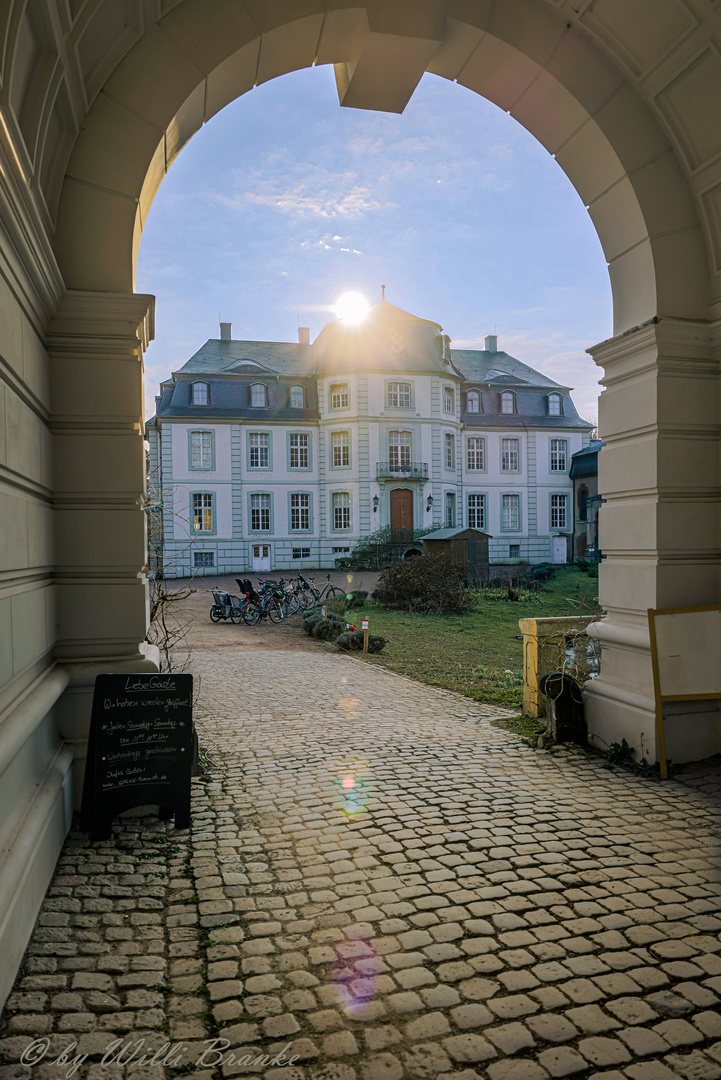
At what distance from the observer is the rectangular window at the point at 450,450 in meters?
37.8

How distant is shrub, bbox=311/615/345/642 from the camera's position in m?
14.7

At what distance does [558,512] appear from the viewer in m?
40.6

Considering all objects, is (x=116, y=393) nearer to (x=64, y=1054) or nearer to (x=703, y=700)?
(x=64, y=1054)

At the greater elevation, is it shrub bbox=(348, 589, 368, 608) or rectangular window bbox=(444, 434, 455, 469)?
rectangular window bbox=(444, 434, 455, 469)

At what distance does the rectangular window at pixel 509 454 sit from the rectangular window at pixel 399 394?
22.0ft

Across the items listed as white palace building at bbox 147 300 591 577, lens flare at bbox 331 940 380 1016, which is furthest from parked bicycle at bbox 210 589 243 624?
white palace building at bbox 147 300 591 577

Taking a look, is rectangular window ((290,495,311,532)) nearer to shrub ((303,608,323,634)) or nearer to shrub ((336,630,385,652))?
shrub ((303,608,323,634))

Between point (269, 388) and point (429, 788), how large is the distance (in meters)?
33.5

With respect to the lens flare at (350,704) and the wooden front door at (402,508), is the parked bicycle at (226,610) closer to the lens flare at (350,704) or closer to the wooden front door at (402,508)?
the lens flare at (350,704)

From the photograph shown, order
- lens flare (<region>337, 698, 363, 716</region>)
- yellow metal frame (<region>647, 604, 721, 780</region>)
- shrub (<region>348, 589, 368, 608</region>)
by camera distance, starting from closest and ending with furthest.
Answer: yellow metal frame (<region>647, 604, 721, 780</region>)
lens flare (<region>337, 698, 363, 716</region>)
shrub (<region>348, 589, 368, 608</region>)

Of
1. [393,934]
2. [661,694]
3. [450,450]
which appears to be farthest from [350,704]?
[450,450]

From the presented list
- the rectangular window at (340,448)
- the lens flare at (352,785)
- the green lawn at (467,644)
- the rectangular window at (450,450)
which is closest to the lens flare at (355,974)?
the lens flare at (352,785)

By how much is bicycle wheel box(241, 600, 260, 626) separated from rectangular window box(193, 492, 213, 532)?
18105 mm

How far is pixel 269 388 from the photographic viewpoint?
36750 mm
